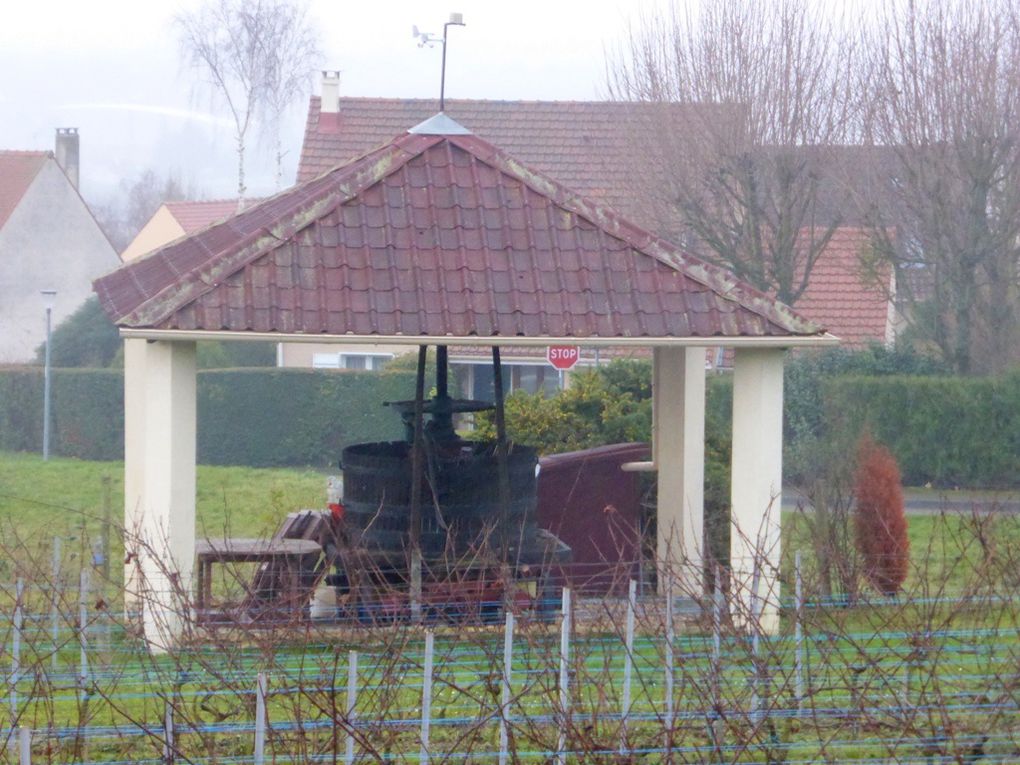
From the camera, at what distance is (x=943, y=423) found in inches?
950

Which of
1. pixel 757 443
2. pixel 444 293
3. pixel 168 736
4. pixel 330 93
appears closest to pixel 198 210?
pixel 330 93

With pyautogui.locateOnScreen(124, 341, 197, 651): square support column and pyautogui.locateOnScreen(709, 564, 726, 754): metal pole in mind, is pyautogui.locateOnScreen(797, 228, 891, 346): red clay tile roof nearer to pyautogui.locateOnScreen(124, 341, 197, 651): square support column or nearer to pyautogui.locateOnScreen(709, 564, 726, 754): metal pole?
pyautogui.locateOnScreen(124, 341, 197, 651): square support column

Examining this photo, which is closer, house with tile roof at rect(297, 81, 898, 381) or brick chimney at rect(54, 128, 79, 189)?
house with tile roof at rect(297, 81, 898, 381)

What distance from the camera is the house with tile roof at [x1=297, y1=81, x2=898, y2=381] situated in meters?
25.9

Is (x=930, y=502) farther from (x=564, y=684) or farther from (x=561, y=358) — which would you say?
(x=564, y=684)

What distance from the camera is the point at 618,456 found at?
12.8m

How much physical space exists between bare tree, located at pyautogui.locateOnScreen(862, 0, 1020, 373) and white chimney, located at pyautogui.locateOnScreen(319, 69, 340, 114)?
46.4ft

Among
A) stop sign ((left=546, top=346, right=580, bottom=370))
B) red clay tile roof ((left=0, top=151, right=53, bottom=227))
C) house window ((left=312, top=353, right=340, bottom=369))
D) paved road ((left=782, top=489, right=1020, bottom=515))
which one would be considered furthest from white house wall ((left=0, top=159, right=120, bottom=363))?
paved road ((left=782, top=489, right=1020, bottom=515))

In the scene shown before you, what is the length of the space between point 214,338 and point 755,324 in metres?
3.71

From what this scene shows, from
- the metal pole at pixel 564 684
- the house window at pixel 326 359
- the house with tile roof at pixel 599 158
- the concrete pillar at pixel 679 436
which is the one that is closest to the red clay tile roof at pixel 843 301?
the house with tile roof at pixel 599 158

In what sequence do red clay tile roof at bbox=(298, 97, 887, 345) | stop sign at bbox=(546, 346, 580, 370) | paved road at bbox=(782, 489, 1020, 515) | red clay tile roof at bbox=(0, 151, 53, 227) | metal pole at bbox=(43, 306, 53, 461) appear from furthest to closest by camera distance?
red clay tile roof at bbox=(0, 151, 53, 227) < metal pole at bbox=(43, 306, 53, 461) < red clay tile roof at bbox=(298, 97, 887, 345) < stop sign at bbox=(546, 346, 580, 370) < paved road at bbox=(782, 489, 1020, 515)

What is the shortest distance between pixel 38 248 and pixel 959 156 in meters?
29.5

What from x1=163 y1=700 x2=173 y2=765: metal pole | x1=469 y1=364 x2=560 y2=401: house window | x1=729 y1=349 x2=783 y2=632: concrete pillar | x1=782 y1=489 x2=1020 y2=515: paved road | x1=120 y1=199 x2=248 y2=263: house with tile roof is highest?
x1=120 y1=199 x2=248 y2=263: house with tile roof

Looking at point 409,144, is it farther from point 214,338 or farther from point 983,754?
point 983,754
